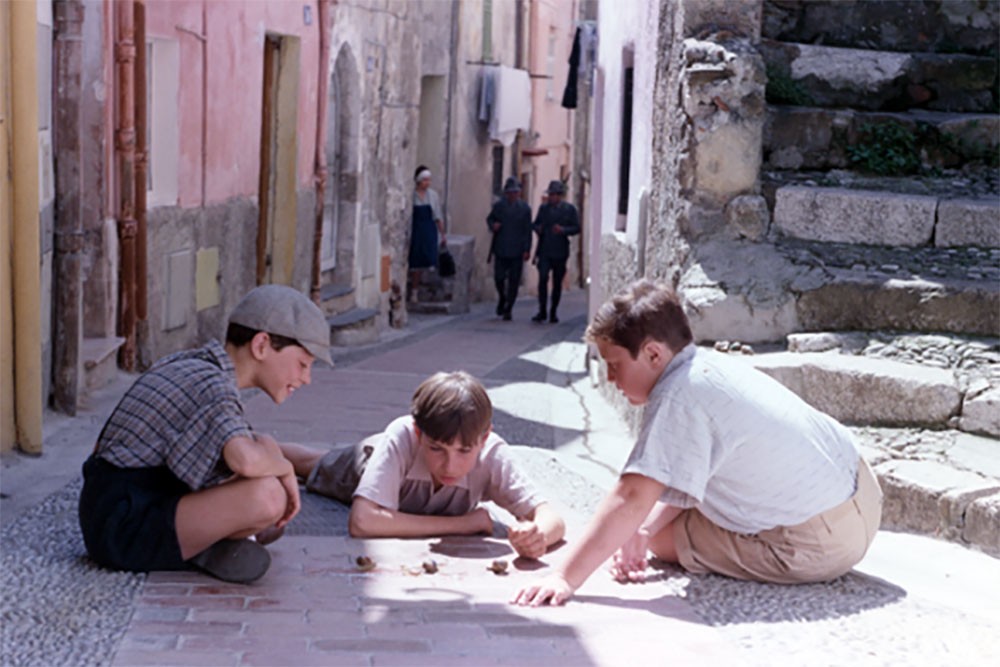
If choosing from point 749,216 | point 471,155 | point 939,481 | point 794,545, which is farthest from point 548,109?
point 794,545

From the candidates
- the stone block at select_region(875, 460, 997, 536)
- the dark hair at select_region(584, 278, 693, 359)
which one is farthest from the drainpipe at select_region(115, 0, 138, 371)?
the dark hair at select_region(584, 278, 693, 359)

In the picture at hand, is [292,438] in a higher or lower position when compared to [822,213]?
lower

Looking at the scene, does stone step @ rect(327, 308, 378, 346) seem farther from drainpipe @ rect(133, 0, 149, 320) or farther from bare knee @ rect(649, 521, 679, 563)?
bare knee @ rect(649, 521, 679, 563)

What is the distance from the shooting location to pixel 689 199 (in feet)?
23.3

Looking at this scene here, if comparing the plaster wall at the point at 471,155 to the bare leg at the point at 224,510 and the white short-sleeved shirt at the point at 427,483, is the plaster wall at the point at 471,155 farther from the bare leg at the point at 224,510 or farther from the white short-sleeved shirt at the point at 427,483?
the bare leg at the point at 224,510

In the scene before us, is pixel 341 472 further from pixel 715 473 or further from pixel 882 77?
pixel 882 77

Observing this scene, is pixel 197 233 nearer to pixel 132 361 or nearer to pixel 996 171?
pixel 132 361

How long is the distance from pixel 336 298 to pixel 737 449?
9.98 metres

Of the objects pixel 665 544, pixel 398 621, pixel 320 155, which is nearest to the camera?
pixel 398 621

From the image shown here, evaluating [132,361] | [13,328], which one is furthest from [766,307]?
[132,361]

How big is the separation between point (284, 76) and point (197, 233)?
2.92 metres

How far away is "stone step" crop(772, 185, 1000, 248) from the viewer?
6.75 metres

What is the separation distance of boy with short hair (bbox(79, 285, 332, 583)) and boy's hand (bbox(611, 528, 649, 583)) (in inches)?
38.0

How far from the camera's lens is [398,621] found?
384cm
